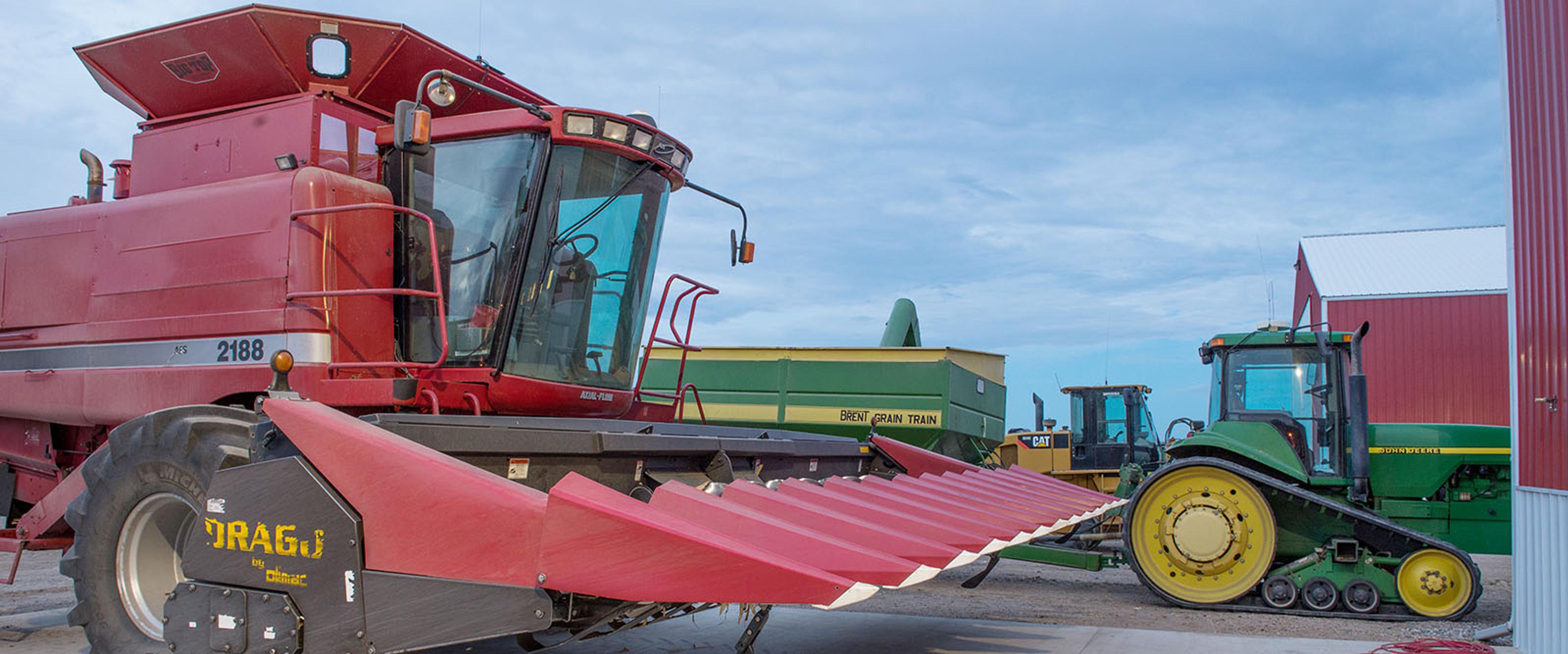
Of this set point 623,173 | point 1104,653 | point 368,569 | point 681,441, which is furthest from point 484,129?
point 1104,653

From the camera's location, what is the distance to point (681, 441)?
171 inches

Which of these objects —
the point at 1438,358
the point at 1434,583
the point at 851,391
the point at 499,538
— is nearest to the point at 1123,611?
the point at 1434,583

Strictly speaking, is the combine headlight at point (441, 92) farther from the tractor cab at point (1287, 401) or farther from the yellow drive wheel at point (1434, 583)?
the yellow drive wheel at point (1434, 583)

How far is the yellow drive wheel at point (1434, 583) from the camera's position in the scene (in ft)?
26.3

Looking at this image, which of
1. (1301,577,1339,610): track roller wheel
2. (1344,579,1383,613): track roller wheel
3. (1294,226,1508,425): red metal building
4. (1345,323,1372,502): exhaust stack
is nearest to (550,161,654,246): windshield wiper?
(1345,323,1372,502): exhaust stack

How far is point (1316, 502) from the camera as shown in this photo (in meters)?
8.50

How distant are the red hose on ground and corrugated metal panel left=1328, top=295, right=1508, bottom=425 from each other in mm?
15206

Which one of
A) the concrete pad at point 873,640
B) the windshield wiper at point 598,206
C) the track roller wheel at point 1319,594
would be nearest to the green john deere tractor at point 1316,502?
the track roller wheel at point 1319,594

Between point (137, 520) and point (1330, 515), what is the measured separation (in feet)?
27.5

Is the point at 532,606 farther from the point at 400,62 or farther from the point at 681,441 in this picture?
the point at 400,62

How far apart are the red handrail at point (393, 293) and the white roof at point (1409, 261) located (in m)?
20.9

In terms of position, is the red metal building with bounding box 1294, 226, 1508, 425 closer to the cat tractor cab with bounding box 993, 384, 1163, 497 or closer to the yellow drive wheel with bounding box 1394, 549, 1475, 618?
the cat tractor cab with bounding box 993, 384, 1163, 497

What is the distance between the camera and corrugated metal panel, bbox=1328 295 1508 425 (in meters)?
19.5

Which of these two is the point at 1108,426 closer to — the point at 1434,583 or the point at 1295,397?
the point at 1295,397
